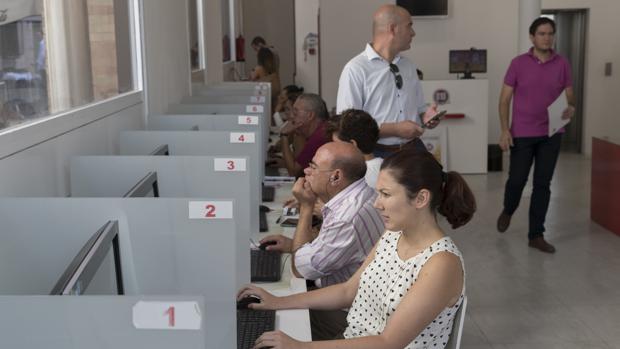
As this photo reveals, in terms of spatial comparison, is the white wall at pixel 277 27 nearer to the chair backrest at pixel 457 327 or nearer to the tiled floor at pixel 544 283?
the tiled floor at pixel 544 283

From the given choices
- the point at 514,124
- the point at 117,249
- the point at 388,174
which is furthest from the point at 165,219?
the point at 514,124

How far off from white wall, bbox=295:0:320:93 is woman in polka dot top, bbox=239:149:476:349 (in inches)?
364

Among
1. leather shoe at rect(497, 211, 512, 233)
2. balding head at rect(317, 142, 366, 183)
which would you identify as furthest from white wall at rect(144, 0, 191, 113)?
leather shoe at rect(497, 211, 512, 233)

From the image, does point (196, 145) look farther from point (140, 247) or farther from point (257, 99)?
point (257, 99)

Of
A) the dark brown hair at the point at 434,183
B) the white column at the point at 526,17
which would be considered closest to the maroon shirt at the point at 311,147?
the dark brown hair at the point at 434,183

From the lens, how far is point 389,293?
6.84ft

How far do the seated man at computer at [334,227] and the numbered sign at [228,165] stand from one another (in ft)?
1.49

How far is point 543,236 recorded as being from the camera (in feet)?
18.8

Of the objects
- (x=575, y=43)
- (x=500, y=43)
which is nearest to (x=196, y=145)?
(x=500, y=43)

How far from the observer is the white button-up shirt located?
4.03 meters

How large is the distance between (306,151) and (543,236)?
2.11 m

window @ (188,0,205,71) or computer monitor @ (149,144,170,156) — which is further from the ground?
window @ (188,0,205,71)

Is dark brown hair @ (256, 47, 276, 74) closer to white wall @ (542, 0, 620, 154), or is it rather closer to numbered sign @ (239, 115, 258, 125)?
white wall @ (542, 0, 620, 154)

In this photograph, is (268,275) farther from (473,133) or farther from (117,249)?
(473,133)
